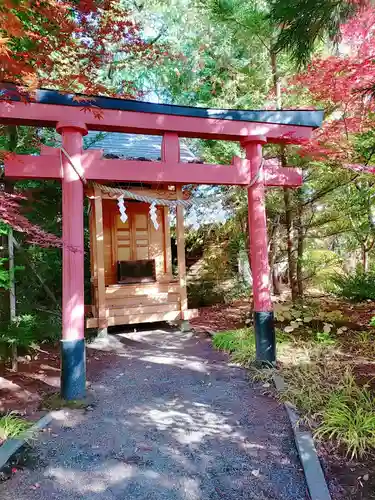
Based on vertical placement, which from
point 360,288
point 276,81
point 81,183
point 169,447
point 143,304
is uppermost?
point 276,81

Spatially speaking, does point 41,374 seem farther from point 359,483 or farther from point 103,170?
point 359,483

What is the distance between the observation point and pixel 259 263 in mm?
4457

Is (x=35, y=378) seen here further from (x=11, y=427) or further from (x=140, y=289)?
(x=140, y=289)

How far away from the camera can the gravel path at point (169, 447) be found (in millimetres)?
2275

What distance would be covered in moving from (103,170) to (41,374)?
2.73m

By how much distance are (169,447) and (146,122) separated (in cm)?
332

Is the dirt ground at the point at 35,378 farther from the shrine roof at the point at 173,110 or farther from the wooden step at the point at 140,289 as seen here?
the shrine roof at the point at 173,110

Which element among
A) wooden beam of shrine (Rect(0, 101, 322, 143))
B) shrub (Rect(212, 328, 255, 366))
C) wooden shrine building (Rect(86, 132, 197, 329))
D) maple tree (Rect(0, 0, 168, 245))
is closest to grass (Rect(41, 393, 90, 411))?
maple tree (Rect(0, 0, 168, 245))

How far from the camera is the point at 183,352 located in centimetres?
527

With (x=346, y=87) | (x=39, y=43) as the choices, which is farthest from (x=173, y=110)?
(x=346, y=87)

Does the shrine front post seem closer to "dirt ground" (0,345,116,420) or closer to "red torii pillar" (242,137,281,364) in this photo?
"red torii pillar" (242,137,281,364)

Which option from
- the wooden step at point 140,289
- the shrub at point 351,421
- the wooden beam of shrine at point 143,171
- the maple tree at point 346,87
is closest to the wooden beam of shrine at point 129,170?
the wooden beam of shrine at point 143,171

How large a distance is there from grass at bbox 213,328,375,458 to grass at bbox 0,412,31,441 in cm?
241

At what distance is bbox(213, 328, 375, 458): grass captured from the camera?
2.77 m
